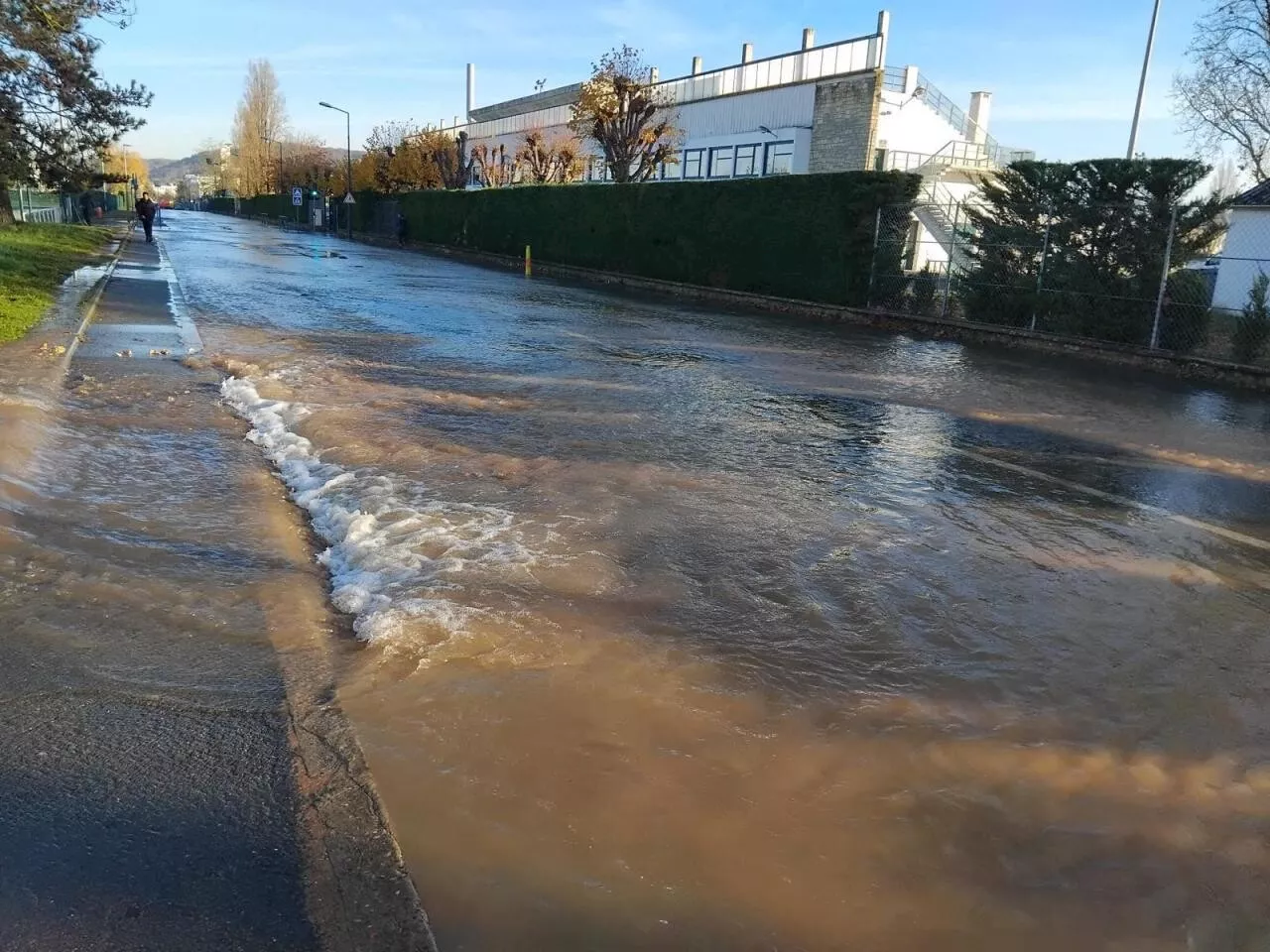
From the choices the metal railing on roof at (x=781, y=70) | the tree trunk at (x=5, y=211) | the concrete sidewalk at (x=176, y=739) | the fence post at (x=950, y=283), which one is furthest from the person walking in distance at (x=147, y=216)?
the concrete sidewalk at (x=176, y=739)

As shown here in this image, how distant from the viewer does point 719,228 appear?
82.1ft

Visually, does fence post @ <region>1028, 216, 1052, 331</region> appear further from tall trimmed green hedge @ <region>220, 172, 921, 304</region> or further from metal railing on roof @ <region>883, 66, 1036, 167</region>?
metal railing on roof @ <region>883, 66, 1036, 167</region>

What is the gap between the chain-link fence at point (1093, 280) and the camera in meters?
14.1

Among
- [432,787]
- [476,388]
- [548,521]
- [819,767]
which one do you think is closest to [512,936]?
[432,787]

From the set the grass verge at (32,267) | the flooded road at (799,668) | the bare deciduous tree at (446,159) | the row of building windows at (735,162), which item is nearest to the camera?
Result: the flooded road at (799,668)

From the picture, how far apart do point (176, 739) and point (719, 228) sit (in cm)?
2332

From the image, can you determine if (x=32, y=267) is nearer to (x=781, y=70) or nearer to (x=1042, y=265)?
(x=1042, y=265)

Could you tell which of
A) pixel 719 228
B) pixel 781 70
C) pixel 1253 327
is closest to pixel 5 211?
pixel 719 228

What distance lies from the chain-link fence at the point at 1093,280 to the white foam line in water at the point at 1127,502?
307 inches

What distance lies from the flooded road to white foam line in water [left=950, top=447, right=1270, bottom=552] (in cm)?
6

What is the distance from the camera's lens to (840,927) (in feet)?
8.68

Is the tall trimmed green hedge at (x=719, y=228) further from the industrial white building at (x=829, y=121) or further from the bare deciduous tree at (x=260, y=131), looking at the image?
the bare deciduous tree at (x=260, y=131)

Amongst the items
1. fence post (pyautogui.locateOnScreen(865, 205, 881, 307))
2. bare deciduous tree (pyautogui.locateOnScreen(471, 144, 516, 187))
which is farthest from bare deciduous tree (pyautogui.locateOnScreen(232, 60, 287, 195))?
fence post (pyautogui.locateOnScreen(865, 205, 881, 307))

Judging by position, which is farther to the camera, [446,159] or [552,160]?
[446,159]
